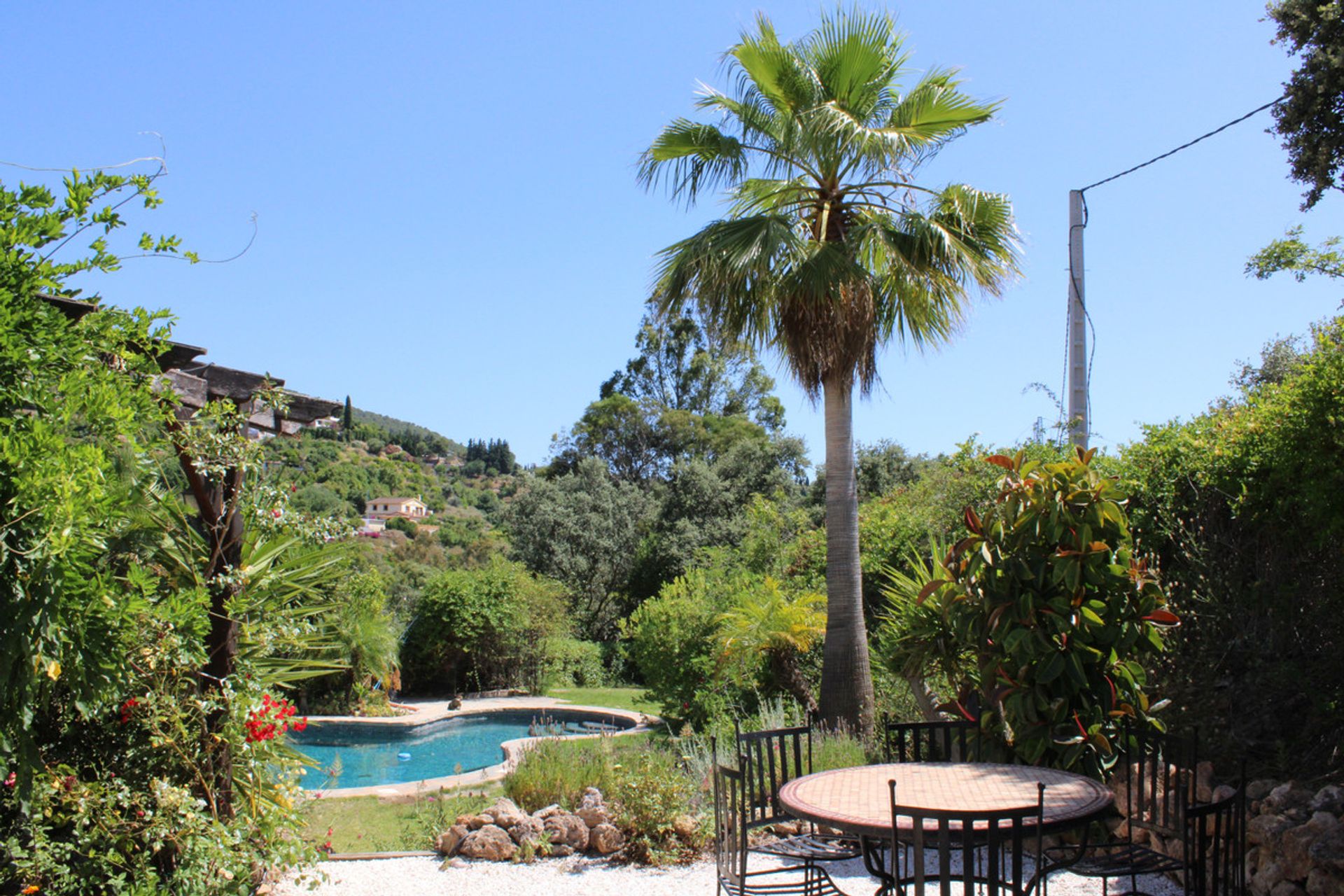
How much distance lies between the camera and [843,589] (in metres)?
8.05

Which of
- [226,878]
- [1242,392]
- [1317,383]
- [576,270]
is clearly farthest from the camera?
[576,270]

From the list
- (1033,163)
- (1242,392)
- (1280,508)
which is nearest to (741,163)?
(1033,163)

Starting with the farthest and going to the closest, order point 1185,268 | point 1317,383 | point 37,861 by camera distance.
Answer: point 1185,268
point 1317,383
point 37,861

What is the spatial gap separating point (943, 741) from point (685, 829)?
1.81 m

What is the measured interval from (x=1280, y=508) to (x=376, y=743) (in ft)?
39.7

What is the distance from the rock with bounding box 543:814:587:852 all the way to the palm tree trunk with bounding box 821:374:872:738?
8.73ft

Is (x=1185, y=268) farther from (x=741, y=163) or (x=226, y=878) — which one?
(x=226, y=878)

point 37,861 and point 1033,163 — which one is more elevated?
point 1033,163

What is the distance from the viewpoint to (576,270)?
1548 centimetres

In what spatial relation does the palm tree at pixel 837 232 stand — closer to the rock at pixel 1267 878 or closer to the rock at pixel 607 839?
the rock at pixel 607 839

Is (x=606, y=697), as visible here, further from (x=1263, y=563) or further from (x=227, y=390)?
(x=227, y=390)

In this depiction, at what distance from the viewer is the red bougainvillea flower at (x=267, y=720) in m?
3.96

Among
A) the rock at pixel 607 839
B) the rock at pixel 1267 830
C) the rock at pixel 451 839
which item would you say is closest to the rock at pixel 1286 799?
the rock at pixel 1267 830

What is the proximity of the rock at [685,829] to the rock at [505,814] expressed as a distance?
1.07 metres
